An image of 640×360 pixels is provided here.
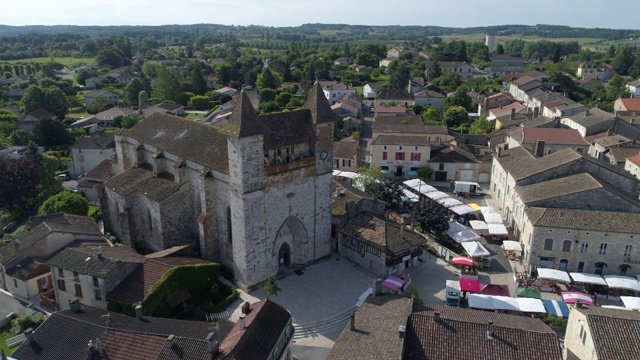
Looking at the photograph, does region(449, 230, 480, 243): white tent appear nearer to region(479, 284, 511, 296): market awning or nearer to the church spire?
region(479, 284, 511, 296): market awning

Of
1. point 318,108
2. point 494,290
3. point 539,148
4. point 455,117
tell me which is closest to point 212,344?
point 318,108

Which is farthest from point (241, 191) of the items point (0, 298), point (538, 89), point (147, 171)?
point (538, 89)

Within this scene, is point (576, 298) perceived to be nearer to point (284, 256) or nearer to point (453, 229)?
point (453, 229)

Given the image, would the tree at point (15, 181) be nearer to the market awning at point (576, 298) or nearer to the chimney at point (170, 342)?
the chimney at point (170, 342)

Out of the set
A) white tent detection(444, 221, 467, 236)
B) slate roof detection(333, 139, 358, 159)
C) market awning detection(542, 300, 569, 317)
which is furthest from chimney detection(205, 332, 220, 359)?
slate roof detection(333, 139, 358, 159)

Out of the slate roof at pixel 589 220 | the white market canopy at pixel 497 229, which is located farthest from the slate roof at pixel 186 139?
the slate roof at pixel 589 220

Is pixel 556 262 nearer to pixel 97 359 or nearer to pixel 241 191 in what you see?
pixel 241 191

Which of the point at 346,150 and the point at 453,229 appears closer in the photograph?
the point at 453,229
